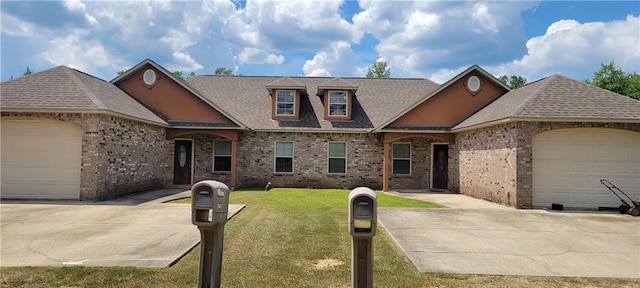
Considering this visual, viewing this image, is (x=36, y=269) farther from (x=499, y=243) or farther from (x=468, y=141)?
(x=468, y=141)

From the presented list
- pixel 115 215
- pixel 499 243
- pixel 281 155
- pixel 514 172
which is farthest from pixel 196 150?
pixel 499 243

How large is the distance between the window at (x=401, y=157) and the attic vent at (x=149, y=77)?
1138 centimetres

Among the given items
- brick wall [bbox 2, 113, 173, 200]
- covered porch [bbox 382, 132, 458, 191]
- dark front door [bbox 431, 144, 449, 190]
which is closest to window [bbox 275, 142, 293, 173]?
covered porch [bbox 382, 132, 458, 191]

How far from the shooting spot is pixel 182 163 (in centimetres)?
1872

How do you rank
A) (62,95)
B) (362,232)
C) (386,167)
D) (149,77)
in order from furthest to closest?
1. (149,77)
2. (386,167)
3. (62,95)
4. (362,232)

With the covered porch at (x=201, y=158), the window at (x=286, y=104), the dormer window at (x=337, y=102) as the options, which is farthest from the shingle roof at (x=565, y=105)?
the covered porch at (x=201, y=158)

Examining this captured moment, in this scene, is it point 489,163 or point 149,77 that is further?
point 149,77

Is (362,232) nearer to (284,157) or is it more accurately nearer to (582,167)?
(582,167)

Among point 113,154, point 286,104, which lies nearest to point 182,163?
point 113,154

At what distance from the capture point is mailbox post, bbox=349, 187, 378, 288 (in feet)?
11.4

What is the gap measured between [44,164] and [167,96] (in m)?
6.29

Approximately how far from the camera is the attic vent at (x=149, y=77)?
1797 cm

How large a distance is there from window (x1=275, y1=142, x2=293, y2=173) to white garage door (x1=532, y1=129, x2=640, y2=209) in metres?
10.3

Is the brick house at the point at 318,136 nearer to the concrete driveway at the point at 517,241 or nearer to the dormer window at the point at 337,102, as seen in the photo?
the dormer window at the point at 337,102
